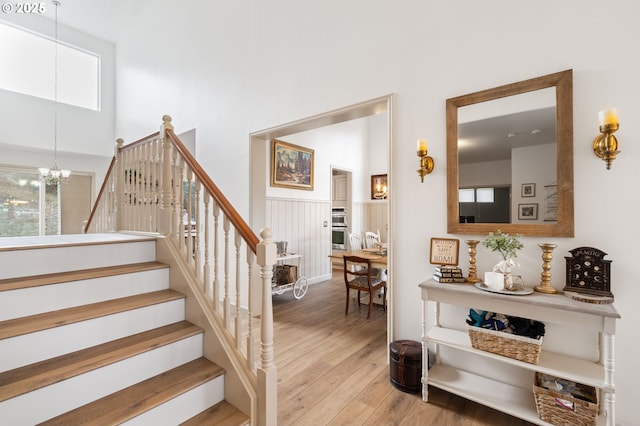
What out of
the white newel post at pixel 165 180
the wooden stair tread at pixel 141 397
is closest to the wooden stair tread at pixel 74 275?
the white newel post at pixel 165 180

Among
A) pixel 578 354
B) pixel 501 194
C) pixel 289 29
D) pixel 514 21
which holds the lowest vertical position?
pixel 578 354

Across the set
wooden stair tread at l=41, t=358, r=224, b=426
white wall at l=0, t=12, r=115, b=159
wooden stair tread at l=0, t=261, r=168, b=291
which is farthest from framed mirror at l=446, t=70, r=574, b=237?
white wall at l=0, t=12, r=115, b=159

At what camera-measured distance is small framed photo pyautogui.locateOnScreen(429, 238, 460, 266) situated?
2.22 metres

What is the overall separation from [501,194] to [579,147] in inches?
19.9

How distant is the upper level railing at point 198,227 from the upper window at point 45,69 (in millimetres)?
3533

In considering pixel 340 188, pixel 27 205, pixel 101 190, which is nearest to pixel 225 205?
pixel 101 190

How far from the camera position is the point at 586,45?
6.01 feet

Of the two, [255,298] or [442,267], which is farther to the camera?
[442,267]

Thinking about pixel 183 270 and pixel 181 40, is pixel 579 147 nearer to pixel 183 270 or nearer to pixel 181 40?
pixel 183 270

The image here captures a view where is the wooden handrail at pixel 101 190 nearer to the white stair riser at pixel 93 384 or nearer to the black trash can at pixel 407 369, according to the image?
the white stair riser at pixel 93 384

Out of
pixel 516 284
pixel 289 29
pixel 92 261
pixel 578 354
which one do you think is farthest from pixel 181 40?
pixel 578 354

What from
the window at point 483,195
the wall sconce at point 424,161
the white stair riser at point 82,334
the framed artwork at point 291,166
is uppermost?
the framed artwork at point 291,166

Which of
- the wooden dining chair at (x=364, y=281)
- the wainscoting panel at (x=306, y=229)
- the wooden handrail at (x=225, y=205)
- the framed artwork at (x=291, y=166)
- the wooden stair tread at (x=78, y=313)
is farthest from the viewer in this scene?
the wainscoting panel at (x=306, y=229)

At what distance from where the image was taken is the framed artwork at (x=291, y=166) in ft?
16.1
